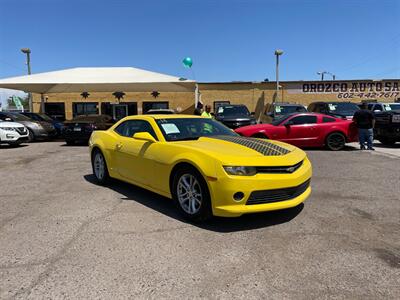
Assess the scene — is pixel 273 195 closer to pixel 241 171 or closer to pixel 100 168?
pixel 241 171

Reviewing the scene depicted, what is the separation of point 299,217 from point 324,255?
3.62 feet

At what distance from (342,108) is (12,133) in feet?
46.1

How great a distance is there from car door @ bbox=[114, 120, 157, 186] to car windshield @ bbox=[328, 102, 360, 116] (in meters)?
11.7

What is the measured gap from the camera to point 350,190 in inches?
232

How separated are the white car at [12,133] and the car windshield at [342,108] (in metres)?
13.3

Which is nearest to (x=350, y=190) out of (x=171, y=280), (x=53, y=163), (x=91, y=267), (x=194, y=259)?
(x=194, y=259)

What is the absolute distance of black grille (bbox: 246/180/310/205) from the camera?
3.84 meters

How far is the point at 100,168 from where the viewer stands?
20.8ft

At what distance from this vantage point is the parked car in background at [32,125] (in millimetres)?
15273

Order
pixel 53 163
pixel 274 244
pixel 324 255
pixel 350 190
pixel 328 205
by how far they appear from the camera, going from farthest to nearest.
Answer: pixel 53 163
pixel 350 190
pixel 328 205
pixel 274 244
pixel 324 255

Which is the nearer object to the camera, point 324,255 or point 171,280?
point 171,280

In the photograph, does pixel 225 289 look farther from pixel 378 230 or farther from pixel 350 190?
pixel 350 190

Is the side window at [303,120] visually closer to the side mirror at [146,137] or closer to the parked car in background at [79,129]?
the side mirror at [146,137]

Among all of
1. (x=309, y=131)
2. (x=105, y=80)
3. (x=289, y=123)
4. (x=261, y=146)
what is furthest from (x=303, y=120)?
(x=105, y=80)
